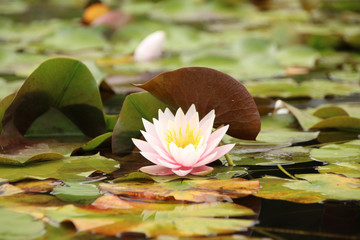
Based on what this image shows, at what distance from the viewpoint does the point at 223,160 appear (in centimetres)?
101

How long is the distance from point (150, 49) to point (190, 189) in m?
1.54

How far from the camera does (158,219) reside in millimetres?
726

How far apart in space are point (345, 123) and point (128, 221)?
69cm

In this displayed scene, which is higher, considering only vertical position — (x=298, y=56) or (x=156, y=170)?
(x=298, y=56)

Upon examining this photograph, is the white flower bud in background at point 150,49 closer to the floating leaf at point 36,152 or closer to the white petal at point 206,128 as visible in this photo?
the floating leaf at point 36,152

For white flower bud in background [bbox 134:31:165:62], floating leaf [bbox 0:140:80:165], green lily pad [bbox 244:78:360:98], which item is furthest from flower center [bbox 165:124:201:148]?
white flower bud in background [bbox 134:31:165:62]

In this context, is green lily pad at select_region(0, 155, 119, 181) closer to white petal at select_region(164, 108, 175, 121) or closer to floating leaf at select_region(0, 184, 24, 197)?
floating leaf at select_region(0, 184, 24, 197)

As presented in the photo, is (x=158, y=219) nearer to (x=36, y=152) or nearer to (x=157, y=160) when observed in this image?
(x=157, y=160)

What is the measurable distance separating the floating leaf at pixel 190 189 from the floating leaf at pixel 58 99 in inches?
12.9

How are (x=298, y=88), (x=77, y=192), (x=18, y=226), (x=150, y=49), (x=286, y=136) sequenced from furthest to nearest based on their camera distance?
(x=150, y=49) < (x=298, y=88) < (x=286, y=136) < (x=77, y=192) < (x=18, y=226)

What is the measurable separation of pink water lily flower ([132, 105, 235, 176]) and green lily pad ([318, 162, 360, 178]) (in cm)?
19

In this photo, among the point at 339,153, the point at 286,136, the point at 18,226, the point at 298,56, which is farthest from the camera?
the point at 298,56

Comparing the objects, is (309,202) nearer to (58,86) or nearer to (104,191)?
(104,191)

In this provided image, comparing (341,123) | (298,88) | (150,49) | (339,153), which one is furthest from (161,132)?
(150,49)
